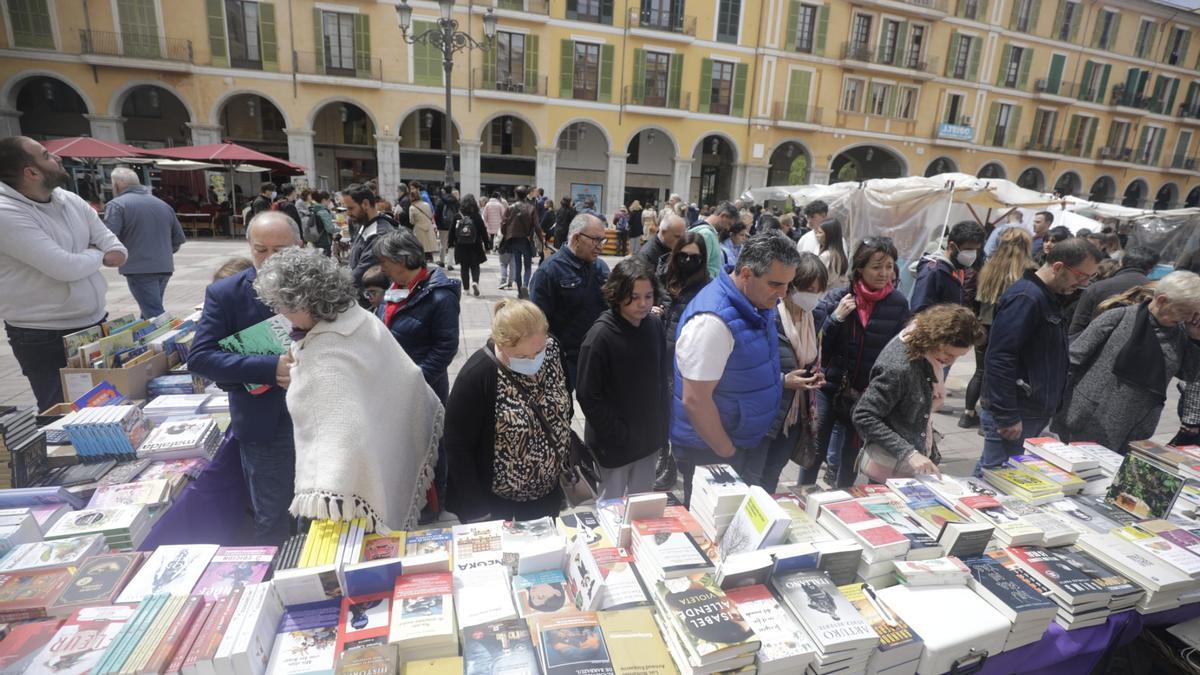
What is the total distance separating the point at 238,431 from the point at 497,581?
156 cm

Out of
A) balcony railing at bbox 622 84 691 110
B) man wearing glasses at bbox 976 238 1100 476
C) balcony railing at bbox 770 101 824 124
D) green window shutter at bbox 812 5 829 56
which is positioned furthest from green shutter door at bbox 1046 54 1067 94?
man wearing glasses at bbox 976 238 1100 476

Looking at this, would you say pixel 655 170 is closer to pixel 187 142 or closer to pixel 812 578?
pixel 187 142

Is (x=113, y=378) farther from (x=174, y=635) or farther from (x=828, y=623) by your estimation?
(x=828, y=623)

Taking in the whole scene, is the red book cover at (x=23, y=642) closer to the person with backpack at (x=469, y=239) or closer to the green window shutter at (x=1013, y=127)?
the person with backpack at (x=469, y=239)

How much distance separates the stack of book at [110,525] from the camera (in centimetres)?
188

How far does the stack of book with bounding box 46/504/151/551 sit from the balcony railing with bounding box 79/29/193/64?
22283 mm

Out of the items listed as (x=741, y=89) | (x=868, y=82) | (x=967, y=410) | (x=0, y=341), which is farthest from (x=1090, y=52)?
(x=0, y=341)

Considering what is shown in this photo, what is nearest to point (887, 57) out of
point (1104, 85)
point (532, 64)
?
point (1104, 85)

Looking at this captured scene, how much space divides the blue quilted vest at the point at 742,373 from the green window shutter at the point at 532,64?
21457 mm

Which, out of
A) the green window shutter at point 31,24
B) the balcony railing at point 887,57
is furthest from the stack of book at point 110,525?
the balcony railing at point 887,57

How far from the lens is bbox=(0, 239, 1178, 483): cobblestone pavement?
15.3 ft

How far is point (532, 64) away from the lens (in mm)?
21516

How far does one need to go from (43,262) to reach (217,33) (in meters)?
21.0

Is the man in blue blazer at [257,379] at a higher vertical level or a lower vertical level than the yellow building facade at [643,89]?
lower
